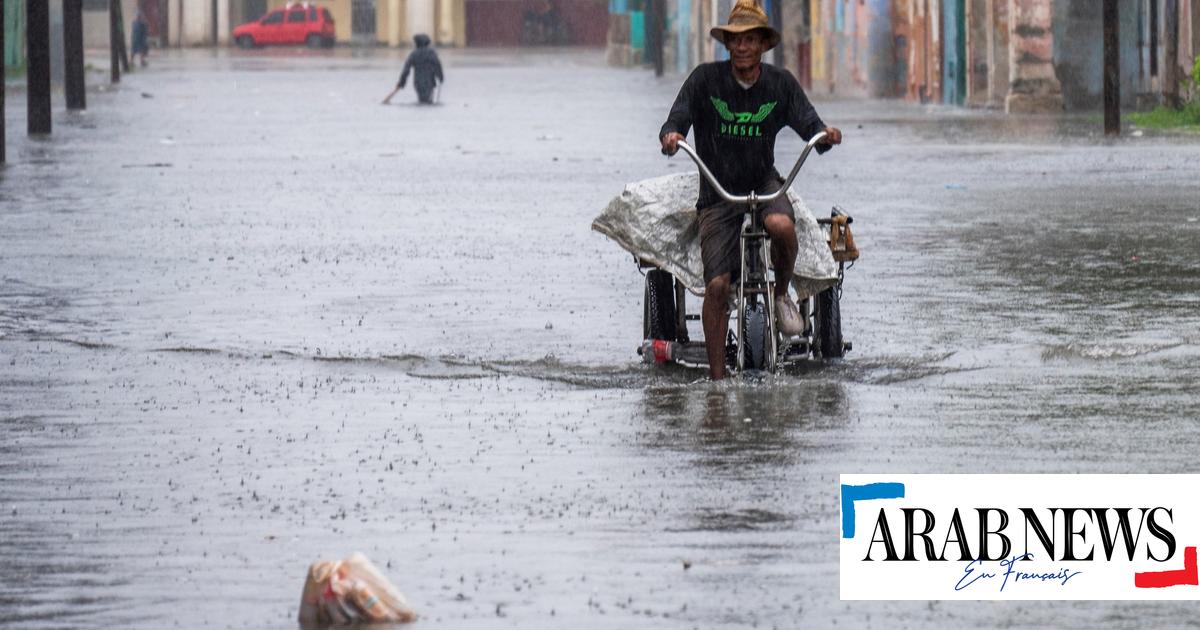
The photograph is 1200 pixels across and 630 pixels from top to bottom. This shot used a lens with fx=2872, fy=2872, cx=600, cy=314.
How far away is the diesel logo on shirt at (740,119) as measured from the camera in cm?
1134

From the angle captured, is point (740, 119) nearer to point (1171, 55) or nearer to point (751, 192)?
point (751, 192)

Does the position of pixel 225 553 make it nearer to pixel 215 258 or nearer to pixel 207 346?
pixel 207 346

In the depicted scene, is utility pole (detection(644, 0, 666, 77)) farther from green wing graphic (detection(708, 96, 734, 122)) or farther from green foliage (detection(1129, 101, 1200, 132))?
green wing graphic (detection(708, 96, 734, 122))

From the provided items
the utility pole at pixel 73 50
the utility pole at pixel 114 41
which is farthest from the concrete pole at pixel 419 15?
the utility pole at pixel 73 50

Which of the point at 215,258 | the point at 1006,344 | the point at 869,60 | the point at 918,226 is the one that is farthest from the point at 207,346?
the point at 869,60

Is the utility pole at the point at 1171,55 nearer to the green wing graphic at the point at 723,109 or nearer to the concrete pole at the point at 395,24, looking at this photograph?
the green wing graphic at the point at 723,109

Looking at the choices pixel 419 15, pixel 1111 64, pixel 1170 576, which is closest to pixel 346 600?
pixel 1170 576

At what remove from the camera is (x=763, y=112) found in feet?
37.2

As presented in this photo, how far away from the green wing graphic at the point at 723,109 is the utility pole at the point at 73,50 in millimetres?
28545

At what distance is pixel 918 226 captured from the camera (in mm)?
19109

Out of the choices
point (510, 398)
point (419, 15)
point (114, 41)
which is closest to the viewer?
point (510, 398)

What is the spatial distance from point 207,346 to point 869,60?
36400 millimetres

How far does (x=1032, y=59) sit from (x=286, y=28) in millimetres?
64682

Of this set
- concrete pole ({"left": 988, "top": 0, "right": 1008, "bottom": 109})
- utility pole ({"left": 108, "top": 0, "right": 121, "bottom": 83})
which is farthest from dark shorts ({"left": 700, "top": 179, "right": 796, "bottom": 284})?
utility pole ({"left": 108, "top": 0, "right": 121, "bottom": 83})
